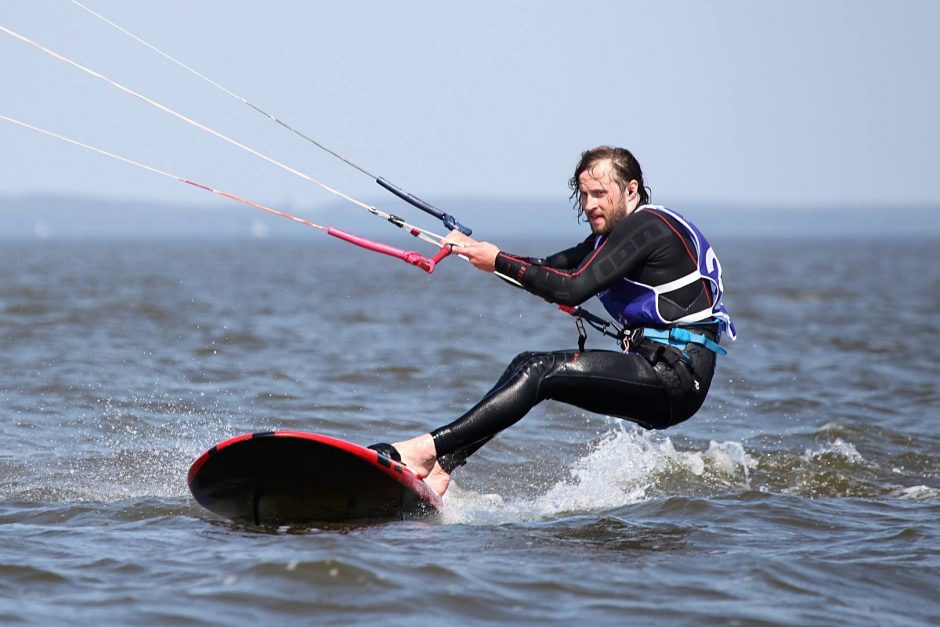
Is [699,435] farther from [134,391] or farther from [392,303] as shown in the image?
[392,303]

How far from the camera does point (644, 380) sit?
6.39 metres

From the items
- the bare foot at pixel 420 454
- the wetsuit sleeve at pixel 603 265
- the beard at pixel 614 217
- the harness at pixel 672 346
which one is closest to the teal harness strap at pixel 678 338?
the harness at pixel 672 346

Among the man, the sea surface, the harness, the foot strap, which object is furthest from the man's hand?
the sea surface

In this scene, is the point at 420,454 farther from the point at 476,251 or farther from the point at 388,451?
the point at 476,251

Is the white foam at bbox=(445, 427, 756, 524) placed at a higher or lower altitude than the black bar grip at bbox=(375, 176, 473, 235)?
lower

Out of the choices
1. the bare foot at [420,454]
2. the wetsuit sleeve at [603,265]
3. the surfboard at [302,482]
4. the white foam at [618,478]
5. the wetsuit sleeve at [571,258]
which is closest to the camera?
the surfboard at [302,482]

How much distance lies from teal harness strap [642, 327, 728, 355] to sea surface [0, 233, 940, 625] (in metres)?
0.99

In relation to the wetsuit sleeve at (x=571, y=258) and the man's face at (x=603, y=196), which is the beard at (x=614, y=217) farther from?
the wetsuit sleeve at (x=571, y=258)

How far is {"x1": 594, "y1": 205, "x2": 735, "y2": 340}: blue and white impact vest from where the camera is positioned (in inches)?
253

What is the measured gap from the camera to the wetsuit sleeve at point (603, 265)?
621 centimetres

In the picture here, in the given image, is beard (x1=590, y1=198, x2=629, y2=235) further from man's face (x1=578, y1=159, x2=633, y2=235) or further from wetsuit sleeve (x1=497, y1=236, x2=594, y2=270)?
wetsuit sleeve (x1=497, y1=236, x2=594, y2=270)

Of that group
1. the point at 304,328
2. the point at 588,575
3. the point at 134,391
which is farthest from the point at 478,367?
the point at 588,575

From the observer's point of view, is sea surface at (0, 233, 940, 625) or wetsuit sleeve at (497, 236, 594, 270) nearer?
sea surface at (0, 233, 940, 625)

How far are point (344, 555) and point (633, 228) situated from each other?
2.13m
